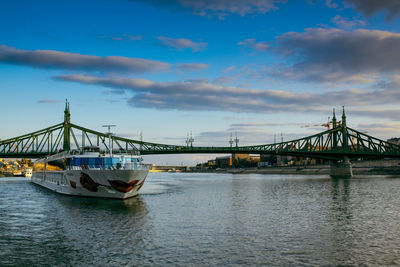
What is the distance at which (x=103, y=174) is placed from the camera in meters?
42.9

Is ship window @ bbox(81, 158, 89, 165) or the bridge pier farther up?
ship window @ bbox(81, 158, 89, 165)

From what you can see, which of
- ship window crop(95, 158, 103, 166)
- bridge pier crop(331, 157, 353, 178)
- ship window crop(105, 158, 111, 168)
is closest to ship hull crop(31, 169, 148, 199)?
Answer: ship window crop(95, 158, 103, 166)

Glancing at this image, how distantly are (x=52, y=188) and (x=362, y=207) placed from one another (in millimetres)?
46788

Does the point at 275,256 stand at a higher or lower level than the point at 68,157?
lower

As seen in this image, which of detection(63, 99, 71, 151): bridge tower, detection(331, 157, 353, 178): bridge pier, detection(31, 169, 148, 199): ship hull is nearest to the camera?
detection(31, 169, 148, 199): ship hull

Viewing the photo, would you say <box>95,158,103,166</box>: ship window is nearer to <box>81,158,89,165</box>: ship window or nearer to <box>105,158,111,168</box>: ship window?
<box>105,158,111,168</box>: ship window

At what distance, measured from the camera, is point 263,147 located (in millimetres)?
154000

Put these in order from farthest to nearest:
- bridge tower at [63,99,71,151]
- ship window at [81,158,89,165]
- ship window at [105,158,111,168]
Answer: bridge tower at [63,99,71,151] → ship window at [81,158,89,165] → ship window at [105,158,111,168]

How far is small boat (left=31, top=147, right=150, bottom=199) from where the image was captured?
140ft

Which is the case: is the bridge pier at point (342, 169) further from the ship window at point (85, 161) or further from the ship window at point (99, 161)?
the ship window at point (85, 161)

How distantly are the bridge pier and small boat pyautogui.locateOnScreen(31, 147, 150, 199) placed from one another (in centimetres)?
10438

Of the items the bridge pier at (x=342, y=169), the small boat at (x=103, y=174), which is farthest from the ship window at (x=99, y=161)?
the bridge pier at (x=342, y=169)

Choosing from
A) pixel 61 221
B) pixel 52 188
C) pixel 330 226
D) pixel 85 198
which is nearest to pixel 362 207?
pixel 330 226

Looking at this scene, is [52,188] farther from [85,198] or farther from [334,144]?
[334,144]
